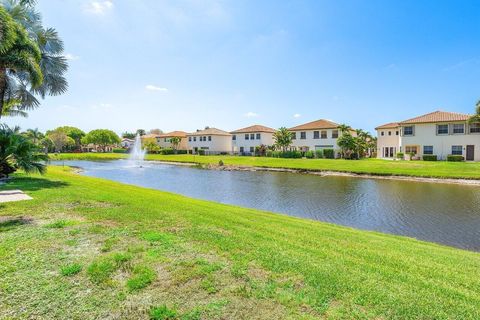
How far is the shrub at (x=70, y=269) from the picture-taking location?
4.69 metres

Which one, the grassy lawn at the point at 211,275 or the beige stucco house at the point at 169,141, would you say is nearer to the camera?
the grassy lawn at the point at 211,275

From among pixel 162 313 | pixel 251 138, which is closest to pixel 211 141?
pixel 251 138

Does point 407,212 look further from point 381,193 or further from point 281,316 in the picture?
point 281,316

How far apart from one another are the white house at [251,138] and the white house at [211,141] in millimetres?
6359

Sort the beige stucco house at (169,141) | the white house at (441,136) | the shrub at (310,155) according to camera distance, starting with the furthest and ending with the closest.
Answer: the beige stucco house at (169,141) < the shrub at (310,155) < the white house at (441,136)

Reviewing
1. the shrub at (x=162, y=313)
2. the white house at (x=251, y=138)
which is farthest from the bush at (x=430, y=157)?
the shrub at (x=162, y=313)

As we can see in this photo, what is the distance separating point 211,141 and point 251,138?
12959mm

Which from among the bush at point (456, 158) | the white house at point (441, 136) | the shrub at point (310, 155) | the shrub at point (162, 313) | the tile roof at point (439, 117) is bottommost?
the shrub at point (162, 313)

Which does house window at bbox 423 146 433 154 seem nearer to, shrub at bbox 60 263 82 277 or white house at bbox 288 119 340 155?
white house at bbox 288 119 340 155

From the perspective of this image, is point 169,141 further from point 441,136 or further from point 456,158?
Answer: point 456,158

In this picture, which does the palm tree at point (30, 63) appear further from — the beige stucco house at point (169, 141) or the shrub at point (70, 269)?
the beige stucco house at point (169, 141)

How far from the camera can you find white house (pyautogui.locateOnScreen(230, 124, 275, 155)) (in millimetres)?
67062

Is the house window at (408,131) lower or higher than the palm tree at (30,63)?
lower

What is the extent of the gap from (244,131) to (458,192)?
50.5m
